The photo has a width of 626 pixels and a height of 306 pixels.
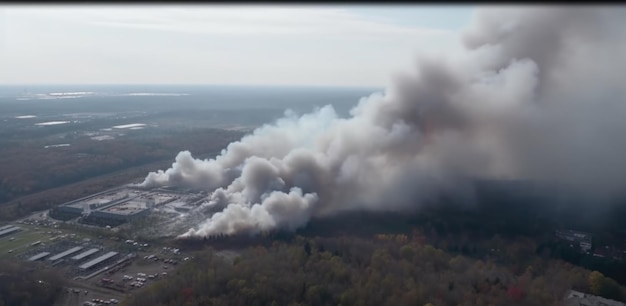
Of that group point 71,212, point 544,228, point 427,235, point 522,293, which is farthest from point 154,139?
point 522,293

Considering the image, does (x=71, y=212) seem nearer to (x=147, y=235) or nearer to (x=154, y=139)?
(x=147, y=235)

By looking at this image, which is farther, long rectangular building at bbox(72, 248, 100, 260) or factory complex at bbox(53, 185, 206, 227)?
factory complex at bbox(53, 185, 206, 227)

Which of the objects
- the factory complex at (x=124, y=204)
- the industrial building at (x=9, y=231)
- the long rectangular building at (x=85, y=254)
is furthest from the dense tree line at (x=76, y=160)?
the long rectangular building at (x=85, y=254)

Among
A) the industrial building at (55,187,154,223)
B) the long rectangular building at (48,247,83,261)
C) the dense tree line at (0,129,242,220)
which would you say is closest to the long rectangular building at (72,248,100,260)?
the long rectangular building at (48,247,83,261)

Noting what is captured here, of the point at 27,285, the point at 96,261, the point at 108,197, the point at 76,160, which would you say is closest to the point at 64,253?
the point at 96,261

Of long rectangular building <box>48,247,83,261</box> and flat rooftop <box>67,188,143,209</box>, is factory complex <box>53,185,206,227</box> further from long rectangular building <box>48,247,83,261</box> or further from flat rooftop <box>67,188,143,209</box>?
long rectangular building <box>48,247,83,261</box>

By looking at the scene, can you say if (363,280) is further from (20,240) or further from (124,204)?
(124,204)
